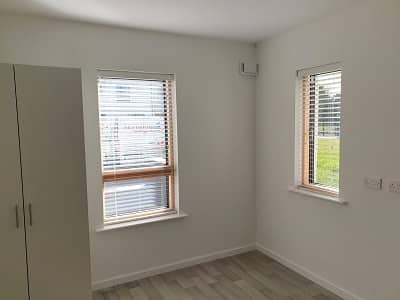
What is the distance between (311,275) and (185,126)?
209 centimetres

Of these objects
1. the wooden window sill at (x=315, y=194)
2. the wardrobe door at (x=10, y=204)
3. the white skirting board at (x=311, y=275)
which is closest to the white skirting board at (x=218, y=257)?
the white skirting board at (x=311, y=275)

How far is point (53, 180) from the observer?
2307 millimetres

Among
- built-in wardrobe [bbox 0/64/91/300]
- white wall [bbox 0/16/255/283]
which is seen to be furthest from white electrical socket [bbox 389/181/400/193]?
built-in wardrobe [bbox 0/64/91/300]

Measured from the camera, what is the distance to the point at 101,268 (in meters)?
3.19

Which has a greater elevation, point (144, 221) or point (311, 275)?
point (144, 221)

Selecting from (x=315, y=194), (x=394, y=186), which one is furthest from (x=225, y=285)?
(x=394, y=186)

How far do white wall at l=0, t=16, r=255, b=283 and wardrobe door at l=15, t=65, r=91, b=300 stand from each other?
28.4 inches

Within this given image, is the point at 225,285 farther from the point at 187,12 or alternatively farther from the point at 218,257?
the point at 187,12

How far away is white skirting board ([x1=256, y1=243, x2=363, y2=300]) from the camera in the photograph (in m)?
2.93

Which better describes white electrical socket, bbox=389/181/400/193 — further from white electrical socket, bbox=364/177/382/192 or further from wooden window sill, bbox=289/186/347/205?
wooden window sill, bbox=289/186/347/205

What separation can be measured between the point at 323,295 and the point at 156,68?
2.83 meters

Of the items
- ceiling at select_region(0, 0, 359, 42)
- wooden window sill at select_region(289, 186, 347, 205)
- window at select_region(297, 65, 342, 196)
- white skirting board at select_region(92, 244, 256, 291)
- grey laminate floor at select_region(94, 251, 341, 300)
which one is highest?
ceiling at select_region(0, 0, 359, 42)

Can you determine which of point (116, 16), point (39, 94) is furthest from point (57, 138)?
point (116, 16)

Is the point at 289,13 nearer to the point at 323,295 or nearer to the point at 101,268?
the point at 323,295
